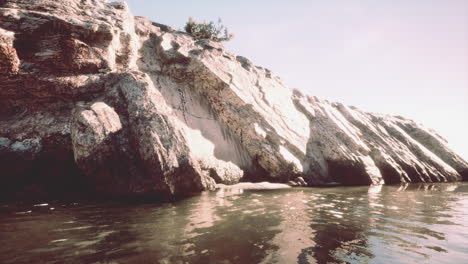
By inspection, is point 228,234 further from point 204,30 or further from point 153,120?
point 204,30

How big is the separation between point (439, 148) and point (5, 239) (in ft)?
98.1

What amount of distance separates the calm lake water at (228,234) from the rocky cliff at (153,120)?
2551 mm

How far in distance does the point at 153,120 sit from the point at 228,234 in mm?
6457

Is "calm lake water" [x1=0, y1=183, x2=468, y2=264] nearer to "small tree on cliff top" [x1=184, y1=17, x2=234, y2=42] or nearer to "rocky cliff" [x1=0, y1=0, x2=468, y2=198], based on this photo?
"rocky cliff" [x1=0, y1=0, x2=468, y2=198]

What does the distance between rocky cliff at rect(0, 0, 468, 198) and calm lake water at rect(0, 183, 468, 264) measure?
2551 mm

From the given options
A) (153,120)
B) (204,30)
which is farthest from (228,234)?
(204,30)

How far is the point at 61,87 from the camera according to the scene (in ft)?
36.1

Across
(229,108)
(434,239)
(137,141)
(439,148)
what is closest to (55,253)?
(137,141)

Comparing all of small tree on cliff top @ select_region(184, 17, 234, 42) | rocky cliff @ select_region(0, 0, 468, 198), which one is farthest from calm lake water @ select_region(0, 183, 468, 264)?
small tree on cliff top @ select_region(184, 17, 234, 42)

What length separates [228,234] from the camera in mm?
4672

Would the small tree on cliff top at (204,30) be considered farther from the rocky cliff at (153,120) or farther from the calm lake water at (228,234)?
the calm lake water at (228,234)

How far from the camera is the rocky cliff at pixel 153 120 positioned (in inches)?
360

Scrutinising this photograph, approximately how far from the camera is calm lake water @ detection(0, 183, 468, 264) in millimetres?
3596

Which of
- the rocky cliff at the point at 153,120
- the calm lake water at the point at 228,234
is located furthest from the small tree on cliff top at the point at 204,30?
the calm lake water at the point at 228,234
